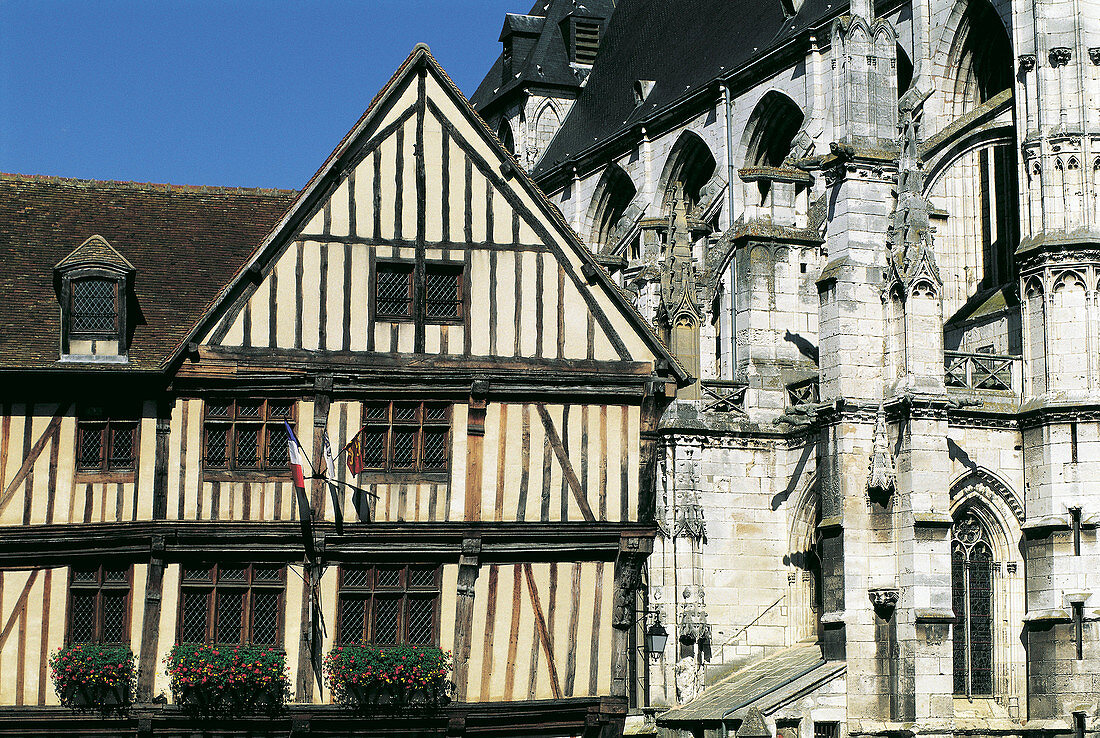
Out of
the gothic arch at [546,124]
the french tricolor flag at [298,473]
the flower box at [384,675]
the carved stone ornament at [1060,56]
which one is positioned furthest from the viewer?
the gothic arch at [546,124]

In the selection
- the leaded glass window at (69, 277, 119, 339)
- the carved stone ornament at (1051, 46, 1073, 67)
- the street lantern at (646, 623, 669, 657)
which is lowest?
the street lantern at (646, 623, 669, 657)

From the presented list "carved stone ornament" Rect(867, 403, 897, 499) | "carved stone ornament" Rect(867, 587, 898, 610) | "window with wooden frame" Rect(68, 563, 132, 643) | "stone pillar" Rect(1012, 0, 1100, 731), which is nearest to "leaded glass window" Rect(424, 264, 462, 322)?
"window with wooden frame" Rect(68, 563, 132, 643)

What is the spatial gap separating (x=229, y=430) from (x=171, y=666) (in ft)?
9.28

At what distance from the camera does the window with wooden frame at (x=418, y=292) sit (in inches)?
794

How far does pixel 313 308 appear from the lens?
65.2ft

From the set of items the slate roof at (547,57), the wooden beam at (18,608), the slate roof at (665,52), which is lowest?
the wooden beam at (18,608)

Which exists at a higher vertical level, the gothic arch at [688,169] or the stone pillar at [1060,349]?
the gothic arch at [688,169]

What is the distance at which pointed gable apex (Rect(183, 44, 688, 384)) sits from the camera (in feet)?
65.3

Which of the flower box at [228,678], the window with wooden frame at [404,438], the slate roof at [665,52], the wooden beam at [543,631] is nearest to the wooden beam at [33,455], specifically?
the flower box at [228,678]

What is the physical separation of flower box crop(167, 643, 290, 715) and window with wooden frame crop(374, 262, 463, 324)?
14.2 ft

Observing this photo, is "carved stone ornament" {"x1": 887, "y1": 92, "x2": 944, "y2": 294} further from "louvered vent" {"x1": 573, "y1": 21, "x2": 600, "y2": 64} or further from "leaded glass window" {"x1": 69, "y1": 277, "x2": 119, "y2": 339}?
"louvered vent" {"x1": 573, "y1": 21, "x2": 600, "y2": 64}

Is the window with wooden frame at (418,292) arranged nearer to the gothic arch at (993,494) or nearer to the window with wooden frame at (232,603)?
the window with wooden frame at (232,603)

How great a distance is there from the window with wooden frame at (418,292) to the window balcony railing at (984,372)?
9.10 metres

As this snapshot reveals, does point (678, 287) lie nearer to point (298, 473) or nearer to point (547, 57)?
point (298, 473)
